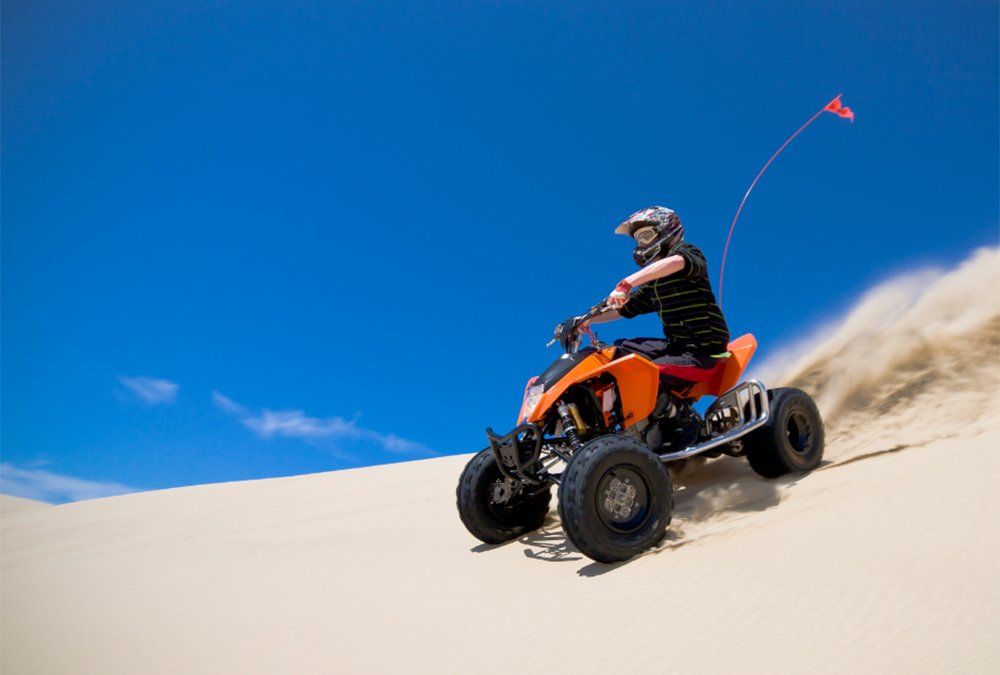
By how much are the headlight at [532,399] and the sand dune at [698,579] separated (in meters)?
1.01

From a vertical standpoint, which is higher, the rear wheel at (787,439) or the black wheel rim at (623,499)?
the rear wheel at (787,439)

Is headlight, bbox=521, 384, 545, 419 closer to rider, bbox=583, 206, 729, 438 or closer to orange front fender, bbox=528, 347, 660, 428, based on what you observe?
orange front fender, bbox=528, 347, 660, 428

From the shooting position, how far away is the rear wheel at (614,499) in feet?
10.7

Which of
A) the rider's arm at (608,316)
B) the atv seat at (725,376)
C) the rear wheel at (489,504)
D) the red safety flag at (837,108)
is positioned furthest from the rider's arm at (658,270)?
the red safety flag at (837,108)

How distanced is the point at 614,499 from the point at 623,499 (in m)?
0.07

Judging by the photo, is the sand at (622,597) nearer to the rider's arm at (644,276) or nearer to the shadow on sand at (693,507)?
the shadow on sand at (693,507)

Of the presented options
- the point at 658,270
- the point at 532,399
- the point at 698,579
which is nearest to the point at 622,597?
the point at 698,579

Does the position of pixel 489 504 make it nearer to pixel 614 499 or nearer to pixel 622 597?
pixel 614 499

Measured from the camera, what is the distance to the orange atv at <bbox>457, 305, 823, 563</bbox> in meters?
3.38

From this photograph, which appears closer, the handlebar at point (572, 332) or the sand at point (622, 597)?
the sand at point (622, 597)

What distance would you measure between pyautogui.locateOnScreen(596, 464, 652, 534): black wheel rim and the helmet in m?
1.91

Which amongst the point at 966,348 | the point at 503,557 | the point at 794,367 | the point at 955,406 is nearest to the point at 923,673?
the point at 503,557

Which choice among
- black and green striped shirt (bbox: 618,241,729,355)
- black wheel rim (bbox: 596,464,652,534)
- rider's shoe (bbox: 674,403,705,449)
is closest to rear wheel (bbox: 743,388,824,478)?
rider's shoe (bbox: 674,403,705,449)

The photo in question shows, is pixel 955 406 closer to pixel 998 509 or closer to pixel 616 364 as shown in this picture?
pixel 998 509
